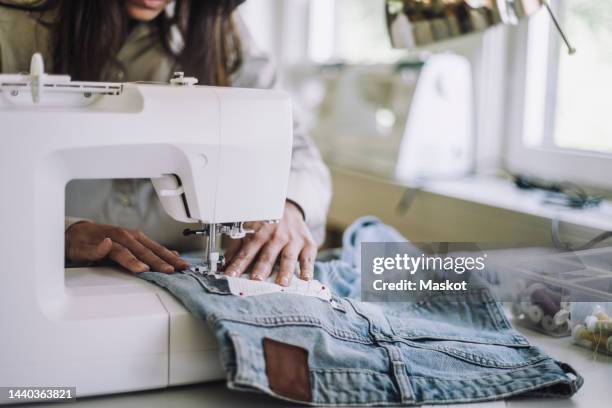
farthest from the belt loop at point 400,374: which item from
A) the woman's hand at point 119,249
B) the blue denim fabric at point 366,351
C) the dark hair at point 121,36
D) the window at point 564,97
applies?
the window at point 564,97

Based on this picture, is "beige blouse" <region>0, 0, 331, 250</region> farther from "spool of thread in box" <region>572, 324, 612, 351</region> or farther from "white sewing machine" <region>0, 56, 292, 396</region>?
"spool of thread in box" <region>572, 324, 612, 351</region>

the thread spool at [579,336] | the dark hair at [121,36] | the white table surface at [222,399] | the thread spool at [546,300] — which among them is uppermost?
the dark hair at [121,36]

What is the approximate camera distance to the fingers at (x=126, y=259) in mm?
1006

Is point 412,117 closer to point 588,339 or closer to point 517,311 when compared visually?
point 517,311

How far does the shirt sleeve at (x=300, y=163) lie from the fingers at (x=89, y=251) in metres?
0.32

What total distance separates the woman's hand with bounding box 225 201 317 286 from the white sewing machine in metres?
0.09

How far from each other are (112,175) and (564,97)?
116 centimetres

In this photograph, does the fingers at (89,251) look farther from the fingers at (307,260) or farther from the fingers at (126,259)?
the fingers at (307,260)

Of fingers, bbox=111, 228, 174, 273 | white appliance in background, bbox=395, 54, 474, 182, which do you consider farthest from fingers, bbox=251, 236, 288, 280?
white appliance in background, bbox=395, 54, 474, 182

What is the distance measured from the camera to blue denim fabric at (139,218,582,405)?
823 millimetres

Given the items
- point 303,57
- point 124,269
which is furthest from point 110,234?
point 303,57

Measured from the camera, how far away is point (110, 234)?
42.8 inches

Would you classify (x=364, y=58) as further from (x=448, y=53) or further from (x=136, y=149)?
(x=136, y=149)

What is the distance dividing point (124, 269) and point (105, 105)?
25cm
